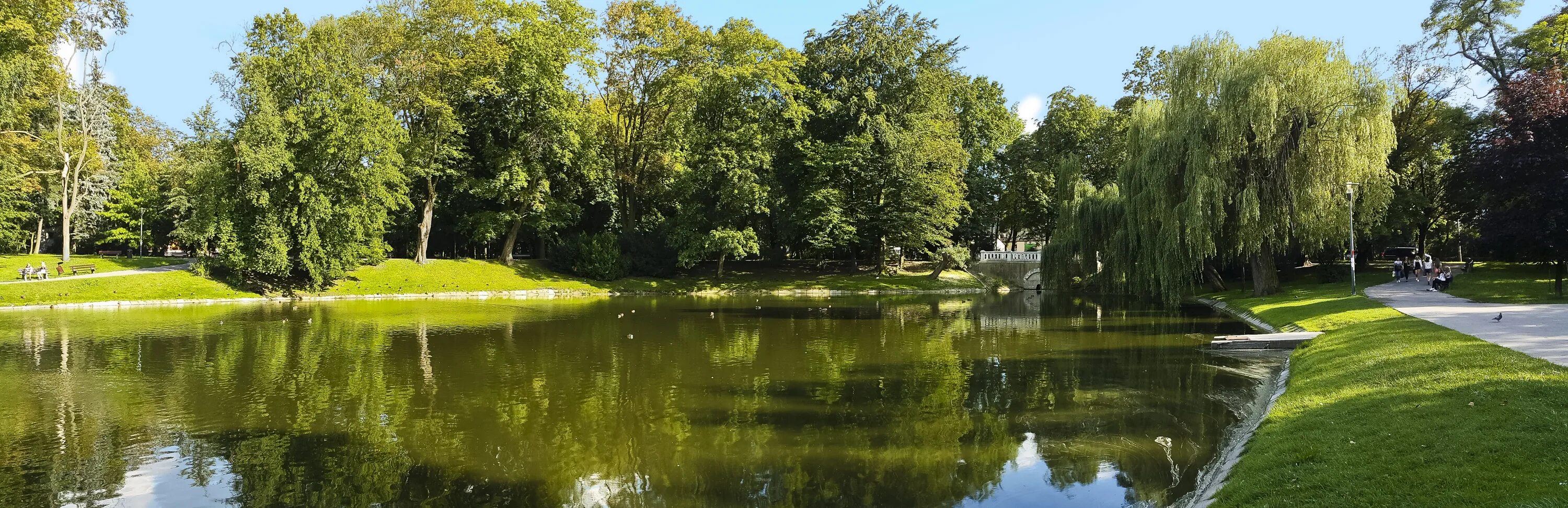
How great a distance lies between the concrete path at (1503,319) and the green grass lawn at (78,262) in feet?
165

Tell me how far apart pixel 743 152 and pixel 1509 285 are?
35.3 metres

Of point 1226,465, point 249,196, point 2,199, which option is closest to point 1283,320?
point 1226,465

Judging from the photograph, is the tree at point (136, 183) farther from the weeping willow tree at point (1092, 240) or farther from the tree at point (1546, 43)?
the tree at point (1546, 43)

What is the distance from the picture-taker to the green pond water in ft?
29.3

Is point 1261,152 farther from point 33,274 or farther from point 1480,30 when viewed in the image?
point 33,274

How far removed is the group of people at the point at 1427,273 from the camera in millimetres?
29188

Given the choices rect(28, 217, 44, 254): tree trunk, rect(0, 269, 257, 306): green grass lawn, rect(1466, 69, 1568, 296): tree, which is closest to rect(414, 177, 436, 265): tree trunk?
rect(0, 269, 257, 306): green grass lawn

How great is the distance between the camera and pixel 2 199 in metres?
43.8

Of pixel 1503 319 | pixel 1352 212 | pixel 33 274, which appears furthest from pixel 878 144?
pixel 33 274

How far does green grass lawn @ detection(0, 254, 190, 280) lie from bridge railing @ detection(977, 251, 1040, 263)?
48560mm

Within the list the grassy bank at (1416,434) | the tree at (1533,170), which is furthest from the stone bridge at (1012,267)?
the grassy bank at (1416,434)

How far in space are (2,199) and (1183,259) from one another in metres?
57.8

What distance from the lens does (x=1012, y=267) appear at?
53.1m

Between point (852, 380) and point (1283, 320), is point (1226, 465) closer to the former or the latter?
point (852, 380)
